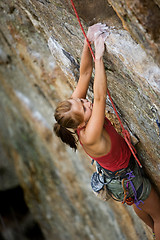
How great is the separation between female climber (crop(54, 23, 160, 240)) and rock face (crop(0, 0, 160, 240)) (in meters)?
0.13

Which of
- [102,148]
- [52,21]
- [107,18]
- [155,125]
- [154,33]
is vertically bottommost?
[155,125]

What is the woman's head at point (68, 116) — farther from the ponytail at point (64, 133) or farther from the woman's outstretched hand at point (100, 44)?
the woman's outstretched hand at point (100, 44)

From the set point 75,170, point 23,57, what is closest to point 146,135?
point 23,57

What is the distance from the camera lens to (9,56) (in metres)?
4.11

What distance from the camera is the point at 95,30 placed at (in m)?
1.70

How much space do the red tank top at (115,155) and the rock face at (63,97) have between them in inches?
8.3

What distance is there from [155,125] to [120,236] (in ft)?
10.0

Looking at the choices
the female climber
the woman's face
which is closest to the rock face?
the female climber

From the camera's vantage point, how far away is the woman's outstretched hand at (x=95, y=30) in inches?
65.7

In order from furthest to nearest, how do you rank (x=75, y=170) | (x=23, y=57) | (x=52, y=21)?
(x=75, y=170)
(x=23, y=57)
(x=52, y=21)

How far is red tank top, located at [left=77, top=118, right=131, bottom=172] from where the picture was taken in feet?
5.70

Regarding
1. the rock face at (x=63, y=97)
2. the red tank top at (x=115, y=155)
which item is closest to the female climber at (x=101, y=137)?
the red tank top at (x=115, y=155)

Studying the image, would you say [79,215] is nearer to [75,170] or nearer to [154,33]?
[75,170]

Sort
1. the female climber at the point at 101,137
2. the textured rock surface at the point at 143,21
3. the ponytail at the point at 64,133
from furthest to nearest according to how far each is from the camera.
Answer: the ponytail at the point at 64,133 < the female climber at the point at 101,137 < the textured rock surface at the point at 143,21
